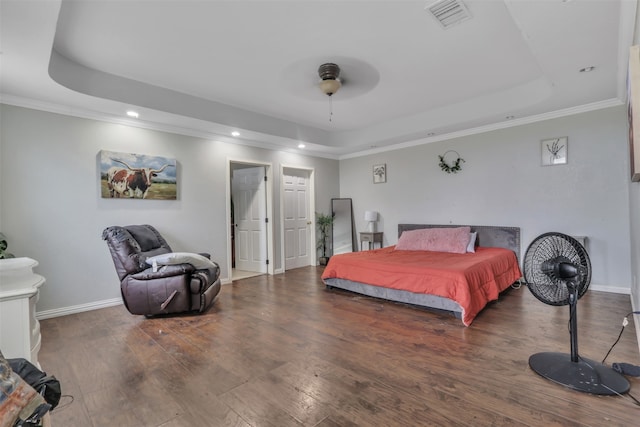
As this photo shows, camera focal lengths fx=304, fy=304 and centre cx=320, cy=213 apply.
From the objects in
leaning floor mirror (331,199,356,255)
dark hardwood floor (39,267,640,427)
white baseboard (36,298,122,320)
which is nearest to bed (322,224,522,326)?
dark hardwood floor (39,267,640,427)

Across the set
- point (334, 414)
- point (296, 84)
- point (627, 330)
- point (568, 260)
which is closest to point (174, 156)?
point (296, 84)

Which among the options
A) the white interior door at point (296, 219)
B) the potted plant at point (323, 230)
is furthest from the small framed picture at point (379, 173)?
the white interior door at point (296, 219)

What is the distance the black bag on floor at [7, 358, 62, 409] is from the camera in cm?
103

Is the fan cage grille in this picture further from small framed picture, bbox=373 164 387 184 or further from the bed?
small framed picture, bbox=373 164 387 184

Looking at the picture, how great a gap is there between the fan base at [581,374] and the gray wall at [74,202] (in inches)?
165

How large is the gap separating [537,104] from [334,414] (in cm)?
417

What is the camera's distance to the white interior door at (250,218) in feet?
18.3

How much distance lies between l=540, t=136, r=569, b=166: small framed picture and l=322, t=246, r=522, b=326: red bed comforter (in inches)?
53.4

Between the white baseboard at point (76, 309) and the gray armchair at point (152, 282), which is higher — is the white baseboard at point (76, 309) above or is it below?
below

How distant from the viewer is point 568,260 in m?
1.98

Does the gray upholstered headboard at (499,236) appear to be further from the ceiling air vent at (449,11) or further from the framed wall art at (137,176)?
the framed wall art at (137,176)

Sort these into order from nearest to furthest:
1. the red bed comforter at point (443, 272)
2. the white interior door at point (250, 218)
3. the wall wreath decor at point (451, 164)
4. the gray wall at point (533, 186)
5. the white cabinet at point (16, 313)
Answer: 1. the white cabinet at point (16, 313)
2. the red bed comforter at point (443, 272)
3. the gray wall at point (533, 186)
4. the wall wreath decor at point (451, 164)
5. the white interior door at point (250, 218)

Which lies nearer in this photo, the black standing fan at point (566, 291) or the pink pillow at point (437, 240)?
the black standing fan at point (566, 291)

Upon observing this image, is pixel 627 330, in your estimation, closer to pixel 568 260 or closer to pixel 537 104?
pixel 568 260
